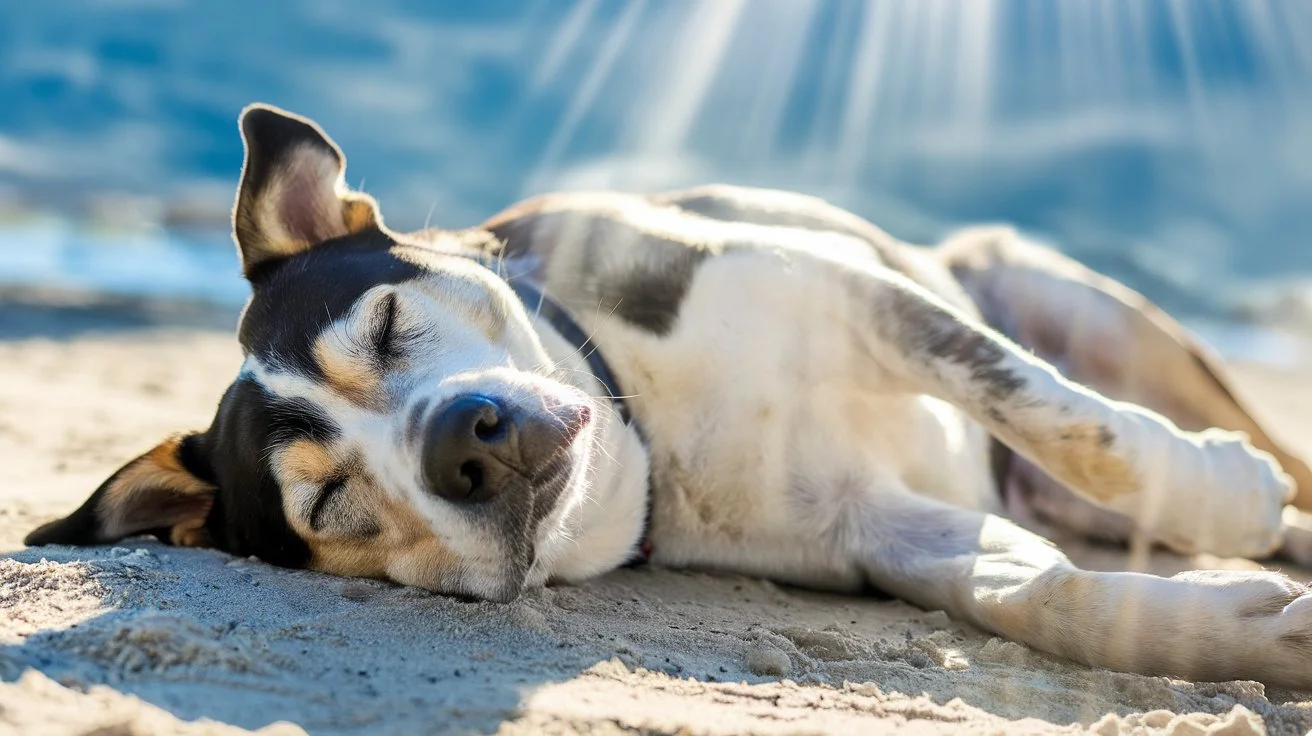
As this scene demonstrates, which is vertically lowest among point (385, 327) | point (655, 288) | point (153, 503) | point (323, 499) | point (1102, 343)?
point (153, 503)

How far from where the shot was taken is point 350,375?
2.51 meters

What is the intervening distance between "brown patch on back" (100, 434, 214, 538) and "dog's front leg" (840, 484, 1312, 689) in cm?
194

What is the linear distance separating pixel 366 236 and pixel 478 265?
0.36 meters

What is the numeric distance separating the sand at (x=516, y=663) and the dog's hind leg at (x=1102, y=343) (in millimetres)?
1870

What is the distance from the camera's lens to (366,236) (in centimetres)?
302

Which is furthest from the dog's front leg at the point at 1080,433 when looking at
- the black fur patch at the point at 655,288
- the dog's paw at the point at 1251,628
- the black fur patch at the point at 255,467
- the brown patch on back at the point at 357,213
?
the black fur patch at the point at 255,467

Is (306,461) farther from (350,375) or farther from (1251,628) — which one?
(1251,628)

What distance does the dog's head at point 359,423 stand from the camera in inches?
88.8

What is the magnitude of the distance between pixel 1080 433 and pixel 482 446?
1515mm

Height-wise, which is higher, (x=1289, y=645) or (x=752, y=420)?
(x=752, y=420)

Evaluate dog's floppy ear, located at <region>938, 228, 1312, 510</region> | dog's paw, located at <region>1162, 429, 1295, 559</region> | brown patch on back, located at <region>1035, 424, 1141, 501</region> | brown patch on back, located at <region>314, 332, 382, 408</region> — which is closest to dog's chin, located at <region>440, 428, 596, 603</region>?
brown patch on back, located at <region>314, 332, 382, 408</region>

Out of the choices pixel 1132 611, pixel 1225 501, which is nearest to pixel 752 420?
pixel 1132 611

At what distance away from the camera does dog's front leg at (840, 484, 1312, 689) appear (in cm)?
201

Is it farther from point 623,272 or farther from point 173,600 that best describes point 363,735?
point 623,272
